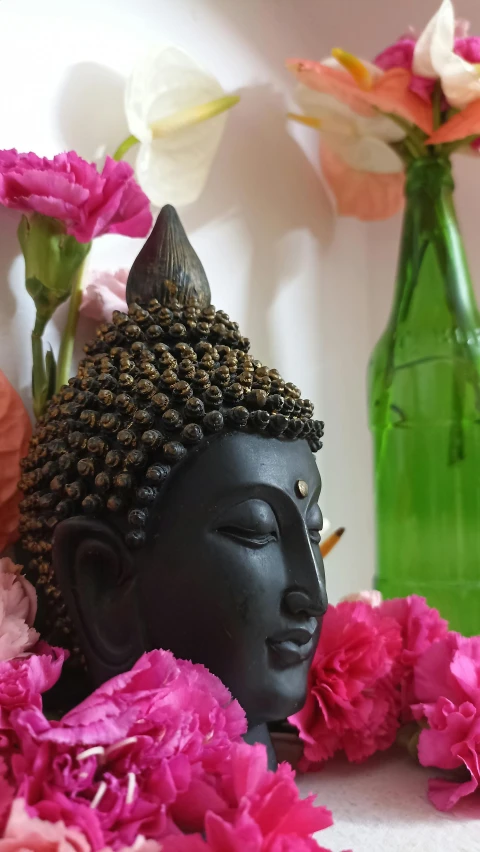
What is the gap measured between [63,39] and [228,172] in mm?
317

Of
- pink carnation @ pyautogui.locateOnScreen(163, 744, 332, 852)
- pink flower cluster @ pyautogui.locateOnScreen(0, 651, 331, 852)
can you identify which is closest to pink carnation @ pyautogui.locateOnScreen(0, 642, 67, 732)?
pink flower cluster @ pyautogui.locateOnScreen(0, 651, 331, 852)

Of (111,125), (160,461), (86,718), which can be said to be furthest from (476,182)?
(86,718)

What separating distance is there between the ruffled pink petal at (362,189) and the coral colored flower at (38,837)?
41.5 inches

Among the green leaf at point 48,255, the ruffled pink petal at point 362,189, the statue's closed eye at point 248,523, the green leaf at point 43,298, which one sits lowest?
the statue's closed eye at point 248,523

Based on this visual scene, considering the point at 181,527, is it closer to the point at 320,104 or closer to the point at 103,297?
the point at 103,297

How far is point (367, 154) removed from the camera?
1.13 metres

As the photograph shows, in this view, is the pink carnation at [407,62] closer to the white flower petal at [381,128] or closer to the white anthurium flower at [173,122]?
the white flower petal at [381,128]

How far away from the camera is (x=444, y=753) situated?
0.63 meters

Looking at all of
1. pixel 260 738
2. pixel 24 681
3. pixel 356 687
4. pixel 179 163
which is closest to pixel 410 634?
pixel 356 687

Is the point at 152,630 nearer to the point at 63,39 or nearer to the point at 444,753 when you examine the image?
the point at 444,753

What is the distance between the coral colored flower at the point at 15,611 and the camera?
557mm

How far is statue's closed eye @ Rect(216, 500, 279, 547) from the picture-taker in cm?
57

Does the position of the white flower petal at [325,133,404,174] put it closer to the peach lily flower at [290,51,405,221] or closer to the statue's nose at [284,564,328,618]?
the peach lily flower at [290,51,405,221]

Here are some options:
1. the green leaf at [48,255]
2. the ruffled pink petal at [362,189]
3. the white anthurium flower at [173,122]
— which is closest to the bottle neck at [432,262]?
the ruffled pink petal at [362,189]
